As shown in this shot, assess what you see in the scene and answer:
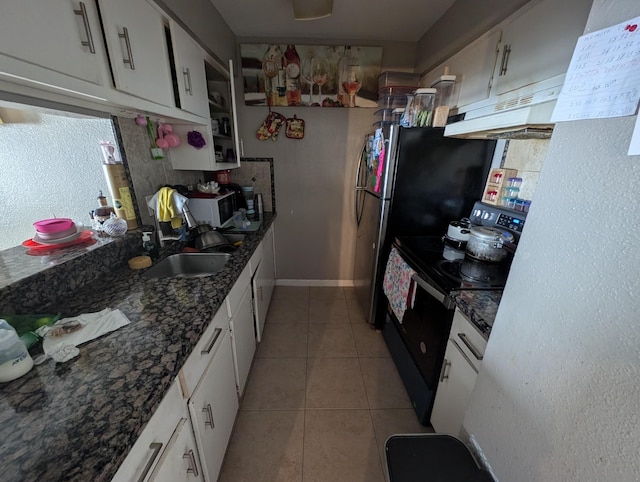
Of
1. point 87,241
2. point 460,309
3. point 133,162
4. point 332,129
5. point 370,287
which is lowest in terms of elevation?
point 370,287

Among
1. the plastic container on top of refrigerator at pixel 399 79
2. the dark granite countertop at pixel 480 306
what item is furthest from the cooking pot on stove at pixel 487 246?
the plastic container on top of refrigerator at pixel 399 79

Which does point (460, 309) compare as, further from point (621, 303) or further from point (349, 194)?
point (349, 194)

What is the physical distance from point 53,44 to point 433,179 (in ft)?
6.22

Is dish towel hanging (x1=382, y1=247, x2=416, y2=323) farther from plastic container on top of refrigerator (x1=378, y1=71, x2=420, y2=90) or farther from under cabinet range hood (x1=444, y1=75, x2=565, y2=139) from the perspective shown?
plastic container on top of refrigerator (x1=378, y1=71, x2=420, y2=90)

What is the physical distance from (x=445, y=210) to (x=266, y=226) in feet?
4.71

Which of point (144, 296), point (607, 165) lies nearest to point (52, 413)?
point (144, 296)

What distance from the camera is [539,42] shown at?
1047 mm

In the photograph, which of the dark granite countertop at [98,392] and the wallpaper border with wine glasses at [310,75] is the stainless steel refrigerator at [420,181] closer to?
the wallpaper border with wine glasses at [310,75]

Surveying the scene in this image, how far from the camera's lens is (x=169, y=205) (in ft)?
4.84

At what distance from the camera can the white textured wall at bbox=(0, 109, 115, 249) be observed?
41.7 inches

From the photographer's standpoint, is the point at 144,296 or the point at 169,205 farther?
the point at 169,205

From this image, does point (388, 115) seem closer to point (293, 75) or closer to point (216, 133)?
point (293, 75)

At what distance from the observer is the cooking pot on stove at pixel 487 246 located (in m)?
1.32

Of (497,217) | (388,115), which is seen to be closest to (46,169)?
(388,115)
